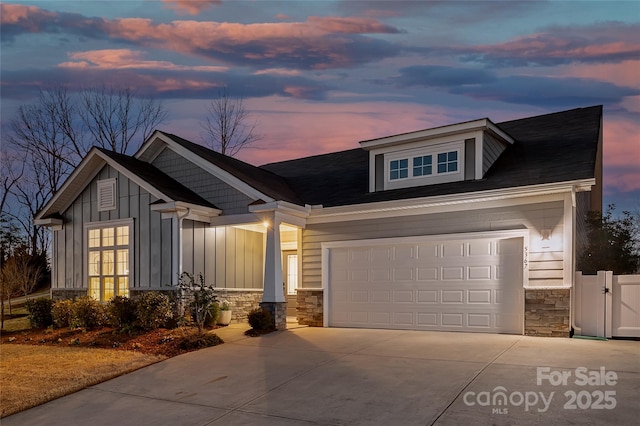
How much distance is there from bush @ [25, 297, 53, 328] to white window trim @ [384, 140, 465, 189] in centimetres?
1002

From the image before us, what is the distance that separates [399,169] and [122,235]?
8073mm

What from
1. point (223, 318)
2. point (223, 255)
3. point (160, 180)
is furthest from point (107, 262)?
point (223, 318)

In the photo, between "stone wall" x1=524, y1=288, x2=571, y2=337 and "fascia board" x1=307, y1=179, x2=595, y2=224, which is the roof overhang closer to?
"fascia board" x1=307, y1=179, x2=595, y2=224

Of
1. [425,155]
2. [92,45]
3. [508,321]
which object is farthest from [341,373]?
[92,45]

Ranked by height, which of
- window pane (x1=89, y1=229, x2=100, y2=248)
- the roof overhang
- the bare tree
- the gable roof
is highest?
the bare tree

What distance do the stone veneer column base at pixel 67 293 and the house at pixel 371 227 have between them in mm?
65

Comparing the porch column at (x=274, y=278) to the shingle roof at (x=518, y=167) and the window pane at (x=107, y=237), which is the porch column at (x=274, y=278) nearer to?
the shingle roof at (x=518, y=167)

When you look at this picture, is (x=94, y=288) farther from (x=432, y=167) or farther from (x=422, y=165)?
(x=432, y=167)

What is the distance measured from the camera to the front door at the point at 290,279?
16281 mm

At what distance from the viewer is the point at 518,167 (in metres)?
12.1

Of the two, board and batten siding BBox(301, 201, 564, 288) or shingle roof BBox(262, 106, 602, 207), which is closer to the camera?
board and batten siding BBox(301, 201, 564, 288)

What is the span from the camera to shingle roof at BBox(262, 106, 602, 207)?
11.1 meters

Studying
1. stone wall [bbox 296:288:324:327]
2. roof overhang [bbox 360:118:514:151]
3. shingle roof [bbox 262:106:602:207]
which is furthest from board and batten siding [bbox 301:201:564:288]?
roof overhang [bbox 360:118:514:151]

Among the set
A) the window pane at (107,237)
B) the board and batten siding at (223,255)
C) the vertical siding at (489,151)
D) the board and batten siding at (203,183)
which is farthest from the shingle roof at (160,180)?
the vertical siding at (489,151)
